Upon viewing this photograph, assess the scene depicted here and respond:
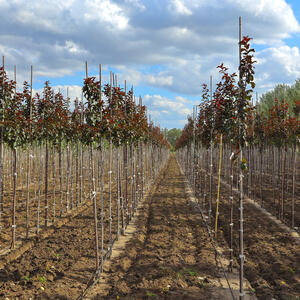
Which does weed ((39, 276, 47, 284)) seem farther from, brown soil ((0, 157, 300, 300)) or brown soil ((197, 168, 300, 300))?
brown soil ((197, 168, 300, 300))

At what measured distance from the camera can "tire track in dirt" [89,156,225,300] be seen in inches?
244

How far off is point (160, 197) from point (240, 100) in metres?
12.3

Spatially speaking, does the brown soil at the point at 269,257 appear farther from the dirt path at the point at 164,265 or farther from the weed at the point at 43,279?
the weed at the point at 43,279

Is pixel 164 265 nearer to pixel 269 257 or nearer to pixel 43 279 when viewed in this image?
pixel 43 279

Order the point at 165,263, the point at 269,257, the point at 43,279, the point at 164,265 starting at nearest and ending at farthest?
the point at 43,279
the point at 164,265
the point at 165,263
the point at 269,257

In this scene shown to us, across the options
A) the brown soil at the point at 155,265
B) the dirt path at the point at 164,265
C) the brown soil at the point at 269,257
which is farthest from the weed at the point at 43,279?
the brown soil at the point at 269,257

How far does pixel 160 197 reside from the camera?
17422 millimetres

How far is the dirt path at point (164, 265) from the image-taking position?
6188 mm

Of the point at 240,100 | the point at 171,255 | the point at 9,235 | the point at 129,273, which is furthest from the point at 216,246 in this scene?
the point at 9,235

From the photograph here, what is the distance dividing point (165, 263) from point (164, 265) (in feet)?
0.47

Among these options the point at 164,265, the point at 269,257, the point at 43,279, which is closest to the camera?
the point at 43,279

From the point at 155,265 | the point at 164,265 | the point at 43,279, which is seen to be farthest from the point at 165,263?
the point at 43,279

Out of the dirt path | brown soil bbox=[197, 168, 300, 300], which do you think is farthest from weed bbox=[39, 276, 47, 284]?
brown soil bbox=[197, 168, 300, 300]

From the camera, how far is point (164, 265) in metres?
7.51
